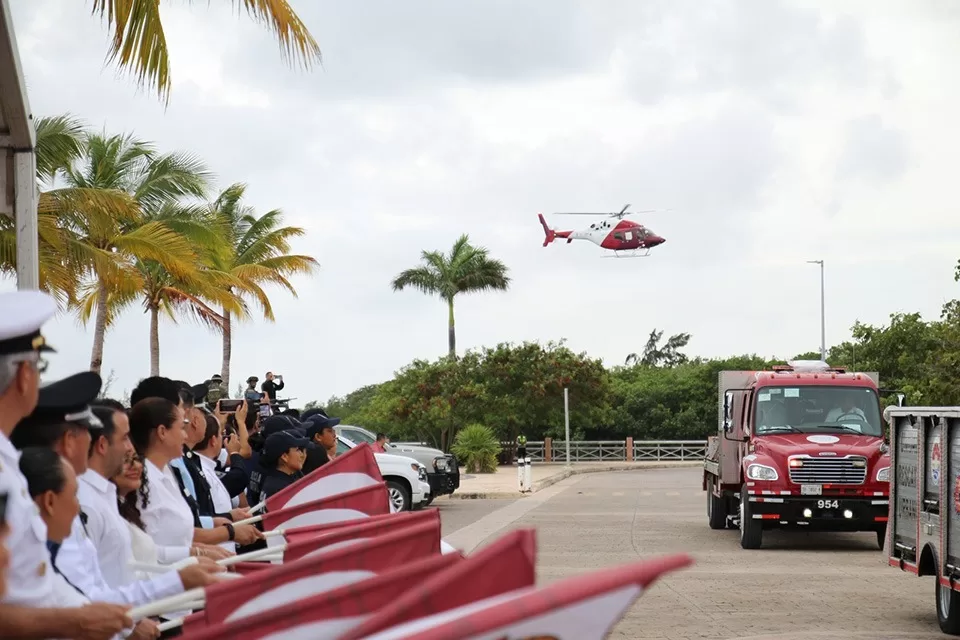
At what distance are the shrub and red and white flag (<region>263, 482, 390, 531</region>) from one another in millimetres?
40047

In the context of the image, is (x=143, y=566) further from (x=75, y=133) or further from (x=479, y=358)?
(x=479, y=358)

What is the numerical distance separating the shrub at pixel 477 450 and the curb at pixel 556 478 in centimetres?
244

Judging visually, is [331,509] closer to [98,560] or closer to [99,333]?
[98,560]

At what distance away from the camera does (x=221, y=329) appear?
130ft

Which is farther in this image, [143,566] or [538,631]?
[143,566]

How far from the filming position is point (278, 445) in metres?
9.34

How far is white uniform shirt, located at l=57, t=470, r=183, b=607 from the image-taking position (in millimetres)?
4625

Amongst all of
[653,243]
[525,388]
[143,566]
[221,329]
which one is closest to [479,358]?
[525,388]

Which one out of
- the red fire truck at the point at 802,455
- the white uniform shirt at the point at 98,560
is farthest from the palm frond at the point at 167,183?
the white uniform shirt at the point at 98,560

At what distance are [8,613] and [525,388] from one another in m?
54.0

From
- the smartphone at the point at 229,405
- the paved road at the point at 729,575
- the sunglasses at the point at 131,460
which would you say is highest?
the smartphone at the point at 229,405

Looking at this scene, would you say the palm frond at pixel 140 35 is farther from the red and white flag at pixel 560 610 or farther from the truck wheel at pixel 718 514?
the truck wheel at pixel 718 514

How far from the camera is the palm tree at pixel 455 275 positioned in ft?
212

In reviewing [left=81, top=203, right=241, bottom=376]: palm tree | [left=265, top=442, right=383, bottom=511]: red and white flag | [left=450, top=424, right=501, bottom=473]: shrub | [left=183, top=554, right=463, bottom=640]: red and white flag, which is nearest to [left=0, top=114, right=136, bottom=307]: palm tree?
[left=81, top=203, right=241, bottom=376]: palm tree
